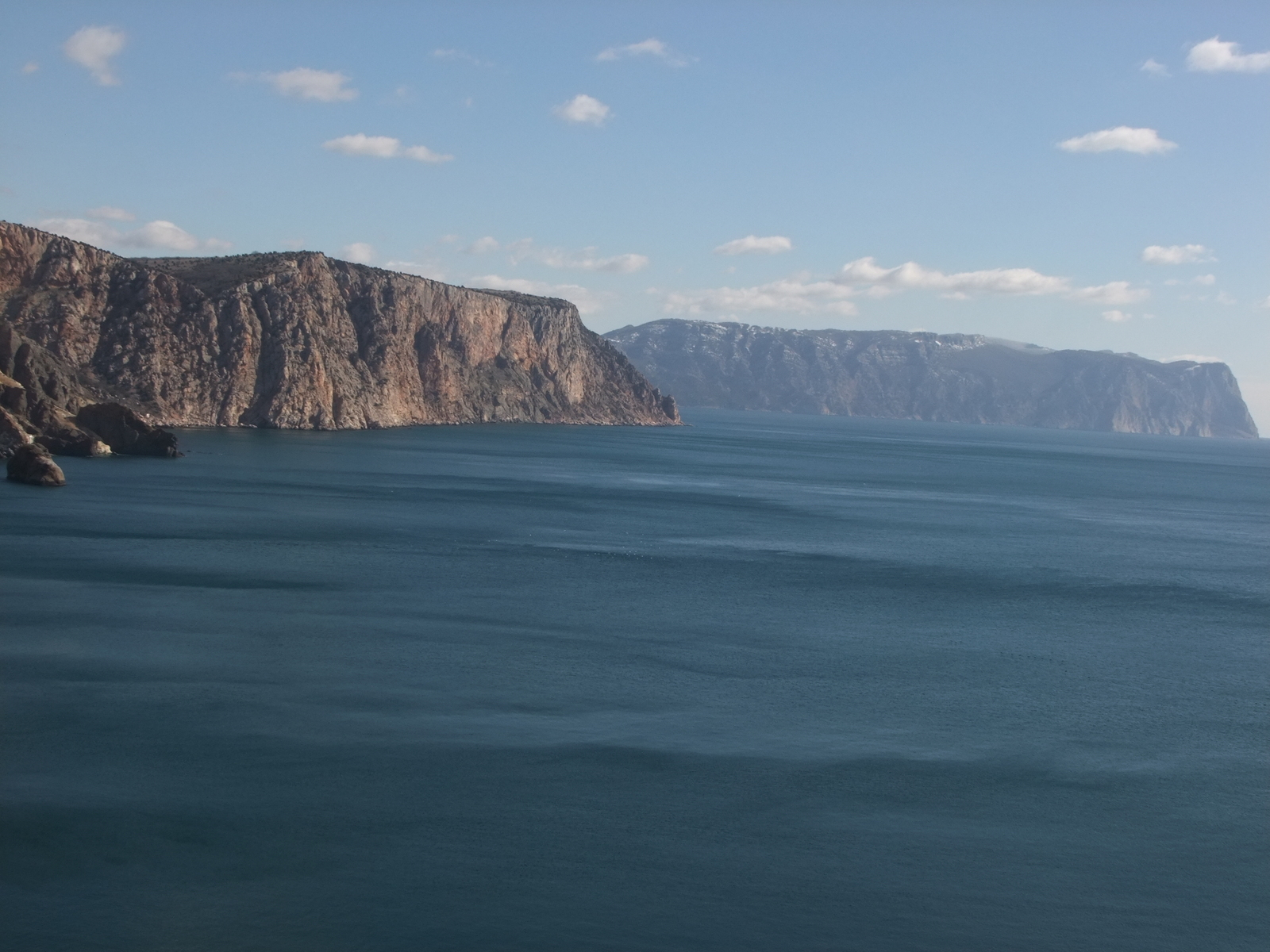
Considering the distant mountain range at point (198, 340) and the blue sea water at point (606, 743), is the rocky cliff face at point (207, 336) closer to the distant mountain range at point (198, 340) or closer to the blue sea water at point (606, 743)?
the distant mountain range at point (198, 340)

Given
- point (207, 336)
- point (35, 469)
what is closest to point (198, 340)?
point (207, 336)

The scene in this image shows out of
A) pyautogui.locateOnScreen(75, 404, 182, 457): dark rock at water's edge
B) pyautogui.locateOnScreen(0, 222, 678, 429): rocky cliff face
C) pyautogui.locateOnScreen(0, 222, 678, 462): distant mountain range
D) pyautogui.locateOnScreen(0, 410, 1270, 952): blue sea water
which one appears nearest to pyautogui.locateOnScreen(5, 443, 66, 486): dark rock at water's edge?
pyautogui.locateOnScreen(0, 410, 1270, 952): blue sea water

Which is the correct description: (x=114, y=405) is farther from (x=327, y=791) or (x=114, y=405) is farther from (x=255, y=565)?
(x=327, y=791)

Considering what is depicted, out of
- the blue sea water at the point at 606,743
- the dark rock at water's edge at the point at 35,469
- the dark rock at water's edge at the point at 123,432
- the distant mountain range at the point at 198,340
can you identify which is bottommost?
the blue sea water at the point at 606,743

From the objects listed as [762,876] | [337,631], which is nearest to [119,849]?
[762,876]

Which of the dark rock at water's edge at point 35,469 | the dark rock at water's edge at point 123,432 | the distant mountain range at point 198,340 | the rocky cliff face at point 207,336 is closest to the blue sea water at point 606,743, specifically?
the dark rock at water's edge at point 35,469

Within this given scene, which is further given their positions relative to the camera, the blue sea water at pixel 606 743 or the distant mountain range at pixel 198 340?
the distant mountain range at pixel 198 340
